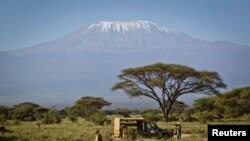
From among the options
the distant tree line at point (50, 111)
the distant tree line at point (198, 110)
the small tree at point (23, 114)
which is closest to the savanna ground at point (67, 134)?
the distant tree line at point (50, 111)

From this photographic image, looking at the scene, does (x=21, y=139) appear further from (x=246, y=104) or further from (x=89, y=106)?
(x=89, y=106)

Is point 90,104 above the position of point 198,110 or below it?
above

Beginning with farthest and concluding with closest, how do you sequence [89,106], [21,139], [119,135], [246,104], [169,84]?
[89,106], [246,104], [169,84], [119,135], [21,139]

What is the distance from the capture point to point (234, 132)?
12805mm

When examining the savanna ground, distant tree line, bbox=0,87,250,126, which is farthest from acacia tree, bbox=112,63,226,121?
the savanna ground

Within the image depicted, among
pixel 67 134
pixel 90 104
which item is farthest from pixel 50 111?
pixel 67 134

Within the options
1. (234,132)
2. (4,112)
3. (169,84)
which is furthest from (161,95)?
(234,132)

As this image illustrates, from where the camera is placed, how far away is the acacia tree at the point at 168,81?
57.8 metres

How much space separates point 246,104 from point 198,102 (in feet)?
26.0

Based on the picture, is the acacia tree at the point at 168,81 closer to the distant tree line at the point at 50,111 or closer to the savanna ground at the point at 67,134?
the distant tree line at the point at 50,111

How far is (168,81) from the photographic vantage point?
192 feet

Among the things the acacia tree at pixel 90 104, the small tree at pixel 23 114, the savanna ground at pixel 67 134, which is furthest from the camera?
the acacia tree at pixel 90 104

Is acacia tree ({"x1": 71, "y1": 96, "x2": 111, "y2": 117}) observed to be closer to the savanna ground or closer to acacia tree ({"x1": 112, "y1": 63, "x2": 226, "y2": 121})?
acacia tree ({"x1": 112, "y1": 63, "x2": 226, "y2": 121})

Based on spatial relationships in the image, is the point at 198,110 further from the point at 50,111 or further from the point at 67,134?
the point at 67,134
